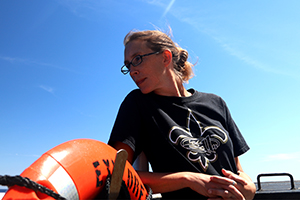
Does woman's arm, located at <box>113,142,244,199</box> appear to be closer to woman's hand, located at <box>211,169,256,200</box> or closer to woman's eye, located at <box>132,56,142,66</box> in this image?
woman's hand, located at <box>211,169,256,200</box>

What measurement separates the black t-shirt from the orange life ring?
1.33 ft

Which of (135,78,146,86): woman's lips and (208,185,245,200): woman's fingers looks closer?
(208,185,245,200): woman's fingers

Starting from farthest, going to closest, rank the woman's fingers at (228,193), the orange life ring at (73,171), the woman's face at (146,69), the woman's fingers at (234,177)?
1. the woman's face at (146,69)
2. the woman's fingers at (234,177)
3. the woman's fingers at (228,193)
4. the orange life ring at (73,171)

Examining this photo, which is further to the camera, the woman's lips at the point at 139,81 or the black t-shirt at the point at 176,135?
the woman's lips at the point at 139,81

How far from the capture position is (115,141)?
1.83 m

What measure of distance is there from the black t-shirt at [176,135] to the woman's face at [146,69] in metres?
0.08

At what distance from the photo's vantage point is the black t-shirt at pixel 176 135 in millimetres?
1911

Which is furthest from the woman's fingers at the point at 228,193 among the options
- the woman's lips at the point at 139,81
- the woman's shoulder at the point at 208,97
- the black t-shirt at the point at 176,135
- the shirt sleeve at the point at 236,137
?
the woman's lips at the point at 139,81

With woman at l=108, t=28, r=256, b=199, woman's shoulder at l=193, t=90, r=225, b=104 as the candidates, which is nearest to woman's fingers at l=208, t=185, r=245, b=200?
woman at l=108, t=28, r=256, b=199

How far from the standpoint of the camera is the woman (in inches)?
71.1

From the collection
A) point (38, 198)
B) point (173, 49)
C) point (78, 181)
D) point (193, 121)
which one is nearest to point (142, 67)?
point (173, 49)

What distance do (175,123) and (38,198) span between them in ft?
3.81

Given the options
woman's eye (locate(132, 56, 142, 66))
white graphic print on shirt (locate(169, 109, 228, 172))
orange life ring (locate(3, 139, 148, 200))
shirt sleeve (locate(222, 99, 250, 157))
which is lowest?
orange life ring (locate(3, 139, 148, 200))

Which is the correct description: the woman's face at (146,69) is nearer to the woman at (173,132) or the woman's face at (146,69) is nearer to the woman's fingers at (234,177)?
the woman at (173,132)
